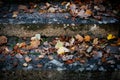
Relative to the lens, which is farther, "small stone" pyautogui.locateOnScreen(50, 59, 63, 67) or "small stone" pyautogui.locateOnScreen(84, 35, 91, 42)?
"small stone" pyautogui.locateOnScreen(84, 35, 91, 42)

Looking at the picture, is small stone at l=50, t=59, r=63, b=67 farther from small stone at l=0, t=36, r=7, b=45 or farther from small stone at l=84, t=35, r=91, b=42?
small stone at l=0, t=36, r=7, b=45

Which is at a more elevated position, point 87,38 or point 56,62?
point 87,38

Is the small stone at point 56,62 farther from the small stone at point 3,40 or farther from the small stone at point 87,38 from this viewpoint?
the small stone at point 3,40

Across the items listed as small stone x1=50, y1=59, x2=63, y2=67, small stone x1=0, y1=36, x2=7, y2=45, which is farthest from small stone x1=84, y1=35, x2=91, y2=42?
small stone x1=0, y1=36, x2=7, y2=45

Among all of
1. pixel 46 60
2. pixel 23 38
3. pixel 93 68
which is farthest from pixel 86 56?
pixel 23 38

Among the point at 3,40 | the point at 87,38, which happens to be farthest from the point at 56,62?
the point at 3,40

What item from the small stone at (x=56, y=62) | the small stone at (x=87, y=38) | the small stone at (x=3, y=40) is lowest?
the small stone at (x=56, y=62)

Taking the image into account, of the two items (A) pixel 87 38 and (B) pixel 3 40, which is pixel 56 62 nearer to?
(A) pixel 87 38

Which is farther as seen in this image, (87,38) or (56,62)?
(87,38)

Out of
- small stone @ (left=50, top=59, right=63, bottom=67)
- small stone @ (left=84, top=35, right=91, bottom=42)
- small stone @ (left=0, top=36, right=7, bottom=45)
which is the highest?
small stone @ (left=84, top=35, right=91, bottom=42)

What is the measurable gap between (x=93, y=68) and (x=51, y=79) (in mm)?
676

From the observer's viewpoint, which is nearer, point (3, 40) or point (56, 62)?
point (56, 62)

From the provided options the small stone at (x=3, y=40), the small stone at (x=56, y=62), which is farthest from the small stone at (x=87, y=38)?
the small stone at (x=3, y=40)

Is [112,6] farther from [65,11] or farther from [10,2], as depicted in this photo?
[10,2]
